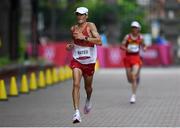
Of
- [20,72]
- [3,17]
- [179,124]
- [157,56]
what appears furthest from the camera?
[157,56]

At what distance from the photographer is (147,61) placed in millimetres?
40562

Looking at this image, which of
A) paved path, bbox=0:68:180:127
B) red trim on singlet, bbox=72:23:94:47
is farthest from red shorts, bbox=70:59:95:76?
paved path, bbox=0:68:180:127

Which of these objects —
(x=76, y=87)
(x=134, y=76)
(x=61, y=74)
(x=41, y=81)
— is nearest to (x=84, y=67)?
(x=76, y=87)

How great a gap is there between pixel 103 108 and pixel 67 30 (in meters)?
63.3

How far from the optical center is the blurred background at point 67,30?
30.9 meters

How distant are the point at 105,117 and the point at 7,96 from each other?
5.62 m

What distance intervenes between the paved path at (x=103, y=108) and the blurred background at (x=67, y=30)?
13.1 feet

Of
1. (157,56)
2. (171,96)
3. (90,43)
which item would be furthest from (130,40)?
(157,56)

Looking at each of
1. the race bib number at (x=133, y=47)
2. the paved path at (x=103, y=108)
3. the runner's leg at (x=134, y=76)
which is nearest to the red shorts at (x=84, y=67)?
the paved path at (x=103, y=108)

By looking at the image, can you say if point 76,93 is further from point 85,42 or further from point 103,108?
point 103,108

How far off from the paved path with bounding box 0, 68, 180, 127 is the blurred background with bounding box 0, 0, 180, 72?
399 cm

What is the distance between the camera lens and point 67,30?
79250 mm

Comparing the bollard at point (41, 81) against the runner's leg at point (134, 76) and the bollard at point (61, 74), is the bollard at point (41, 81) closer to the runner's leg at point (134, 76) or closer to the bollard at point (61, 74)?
the bollard at point (61, 74)

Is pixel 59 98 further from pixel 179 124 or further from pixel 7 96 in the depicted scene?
pixel 179 124
